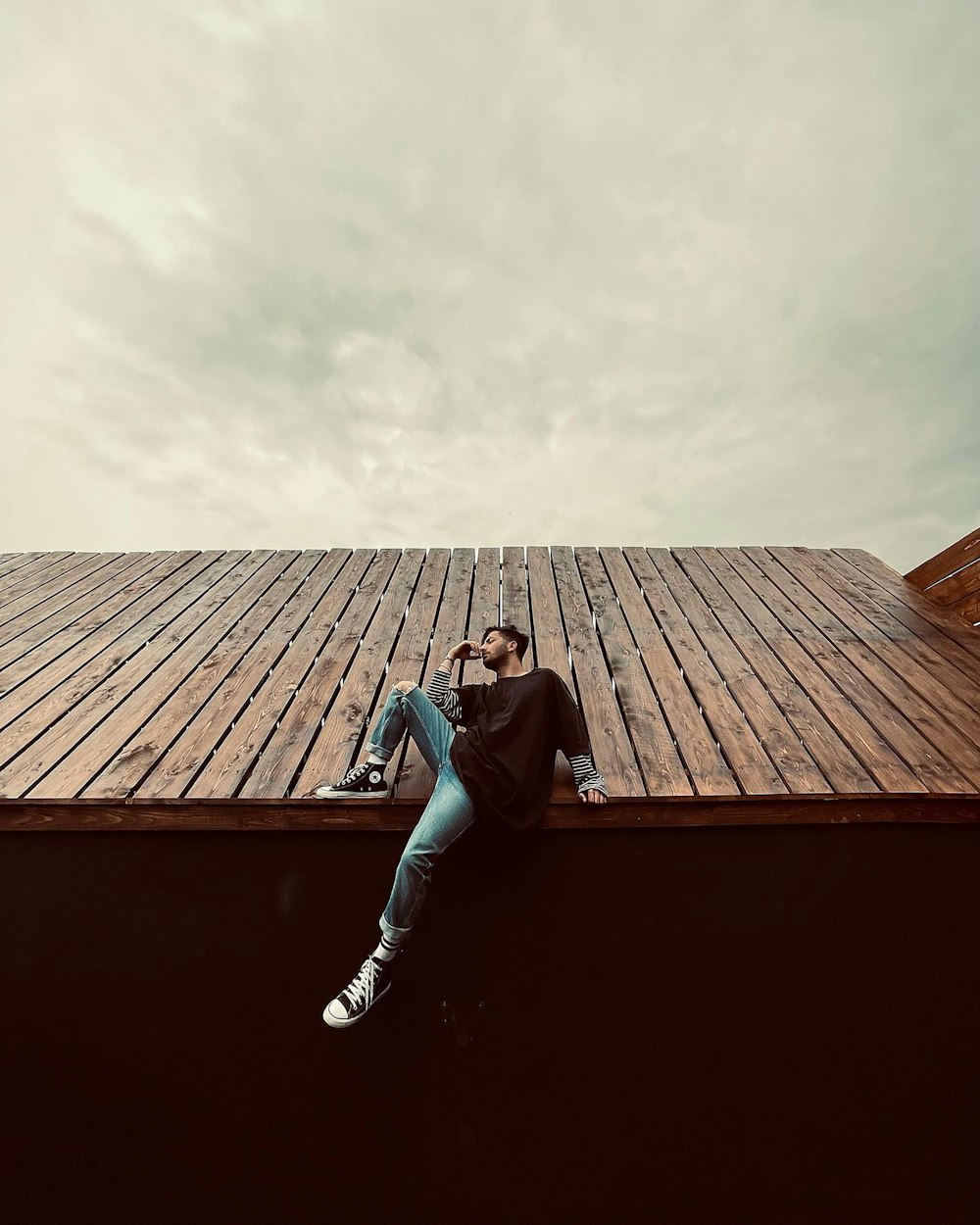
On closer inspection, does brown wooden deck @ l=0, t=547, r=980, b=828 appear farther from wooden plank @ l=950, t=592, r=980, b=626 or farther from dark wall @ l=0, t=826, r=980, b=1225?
dark wall @ l=0, t=826, r=980, b=1225

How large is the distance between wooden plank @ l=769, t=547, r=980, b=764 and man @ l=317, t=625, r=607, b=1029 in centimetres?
160

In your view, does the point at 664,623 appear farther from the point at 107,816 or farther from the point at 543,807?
the point at 107,816

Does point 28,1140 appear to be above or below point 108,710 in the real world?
below

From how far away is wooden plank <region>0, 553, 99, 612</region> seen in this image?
4453mm

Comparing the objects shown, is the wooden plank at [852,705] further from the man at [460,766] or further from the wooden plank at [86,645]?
the wooden plank at [86,645]

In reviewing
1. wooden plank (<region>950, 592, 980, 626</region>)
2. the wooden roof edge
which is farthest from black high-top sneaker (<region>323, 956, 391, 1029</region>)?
wooden plank (<region>950, 592, 980, 626</region>)

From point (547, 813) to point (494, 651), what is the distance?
2.46 ft

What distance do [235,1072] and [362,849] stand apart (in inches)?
36.7

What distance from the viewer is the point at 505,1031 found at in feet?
8.36

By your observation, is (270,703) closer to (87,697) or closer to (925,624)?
(87,697)

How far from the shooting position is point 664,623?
3.91 metres

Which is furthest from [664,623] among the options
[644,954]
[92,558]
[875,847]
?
[92,558]

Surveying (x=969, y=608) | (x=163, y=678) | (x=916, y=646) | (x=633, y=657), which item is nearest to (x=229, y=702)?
(x=163, y=678)

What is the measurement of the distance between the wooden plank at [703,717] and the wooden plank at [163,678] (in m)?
2.24
